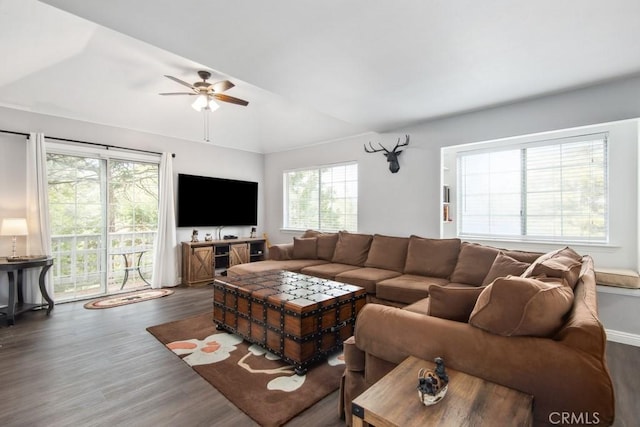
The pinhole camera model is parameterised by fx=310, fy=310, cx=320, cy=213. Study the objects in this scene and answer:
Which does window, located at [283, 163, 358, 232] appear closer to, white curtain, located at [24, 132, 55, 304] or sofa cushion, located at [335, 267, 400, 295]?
sofa cushion, located at [335, 267, 400, 295]

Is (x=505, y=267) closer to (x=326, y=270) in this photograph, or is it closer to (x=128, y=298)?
(x=326, y=270)

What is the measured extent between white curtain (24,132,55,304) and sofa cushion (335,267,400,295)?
3.85 metres

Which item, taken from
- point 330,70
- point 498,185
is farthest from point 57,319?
point 498,185

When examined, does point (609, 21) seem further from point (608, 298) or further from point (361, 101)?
point (608, 298)

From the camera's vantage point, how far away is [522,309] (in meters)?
1.32

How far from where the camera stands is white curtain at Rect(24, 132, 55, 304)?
3.96 meters

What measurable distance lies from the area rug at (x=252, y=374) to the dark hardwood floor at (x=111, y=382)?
0.07m

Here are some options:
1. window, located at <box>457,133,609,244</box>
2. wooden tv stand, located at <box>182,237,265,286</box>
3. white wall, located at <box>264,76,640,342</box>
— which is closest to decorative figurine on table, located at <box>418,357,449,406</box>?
white wall, located at <box>264,76,640,342</box>

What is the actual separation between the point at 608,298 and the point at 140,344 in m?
4.72

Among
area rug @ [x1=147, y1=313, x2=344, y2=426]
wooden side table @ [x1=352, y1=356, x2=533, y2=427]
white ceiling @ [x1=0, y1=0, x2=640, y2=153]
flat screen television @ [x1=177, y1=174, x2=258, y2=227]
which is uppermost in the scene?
white ceiling @ [x1=0, y1=0, x2=640, y2=153]

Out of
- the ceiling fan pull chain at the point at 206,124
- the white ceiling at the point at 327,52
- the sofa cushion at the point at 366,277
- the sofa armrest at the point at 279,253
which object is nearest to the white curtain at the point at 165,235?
the ceiling fan pull chain at the point at 206,124

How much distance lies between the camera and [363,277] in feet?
12.5

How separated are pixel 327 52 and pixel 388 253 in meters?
2.76

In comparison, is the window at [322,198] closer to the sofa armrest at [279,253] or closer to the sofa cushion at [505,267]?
the sofa armrest at [279,253]
